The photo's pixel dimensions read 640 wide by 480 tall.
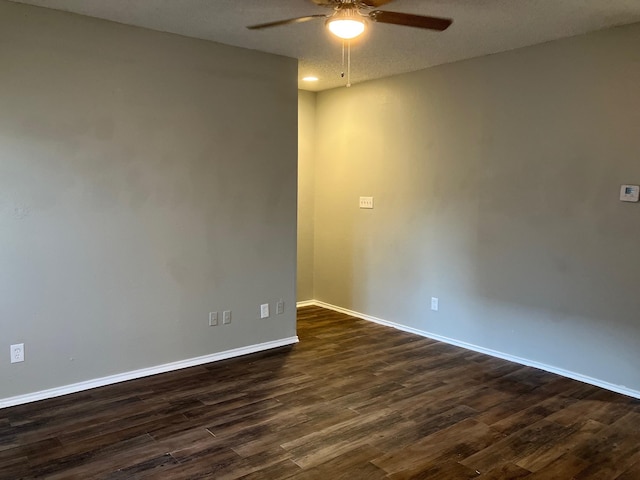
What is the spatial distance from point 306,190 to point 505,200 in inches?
95.0

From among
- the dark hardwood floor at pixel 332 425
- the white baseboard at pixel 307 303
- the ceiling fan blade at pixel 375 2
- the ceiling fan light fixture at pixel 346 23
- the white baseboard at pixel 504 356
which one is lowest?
the dark hardwood floor at pixel 332 425

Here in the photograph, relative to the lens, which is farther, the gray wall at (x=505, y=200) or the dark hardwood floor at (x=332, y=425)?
the gray wall at (x=505, y=200)

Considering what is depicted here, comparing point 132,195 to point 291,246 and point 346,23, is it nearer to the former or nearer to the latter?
point 291,246

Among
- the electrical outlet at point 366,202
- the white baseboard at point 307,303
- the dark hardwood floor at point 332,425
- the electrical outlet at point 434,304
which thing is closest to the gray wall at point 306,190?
the white baseboard at point 307,303

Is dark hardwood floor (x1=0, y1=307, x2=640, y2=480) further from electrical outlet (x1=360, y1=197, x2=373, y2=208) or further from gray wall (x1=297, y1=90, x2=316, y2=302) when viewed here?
gray wall (x1=297, y1=90, x2=316, y2=302)

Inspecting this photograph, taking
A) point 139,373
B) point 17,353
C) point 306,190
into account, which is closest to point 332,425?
point 139,373

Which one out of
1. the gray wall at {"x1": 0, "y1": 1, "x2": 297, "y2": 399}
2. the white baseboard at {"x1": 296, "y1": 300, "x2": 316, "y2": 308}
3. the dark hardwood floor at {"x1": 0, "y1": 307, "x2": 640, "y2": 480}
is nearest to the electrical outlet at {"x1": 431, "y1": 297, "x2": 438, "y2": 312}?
the dark hardwood floor at {"x1": 0, "y1": 307, "x2": 640, "y2": 480}

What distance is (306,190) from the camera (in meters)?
5.83

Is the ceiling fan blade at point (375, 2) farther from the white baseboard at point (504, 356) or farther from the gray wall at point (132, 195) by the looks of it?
the white baseboard at point (504, 356)

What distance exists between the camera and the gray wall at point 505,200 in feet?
11.4

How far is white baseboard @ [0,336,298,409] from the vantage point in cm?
323

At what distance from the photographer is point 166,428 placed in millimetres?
2906

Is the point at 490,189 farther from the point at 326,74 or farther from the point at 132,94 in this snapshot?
the point at 132,94

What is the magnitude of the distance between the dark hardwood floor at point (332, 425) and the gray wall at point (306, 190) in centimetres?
187
